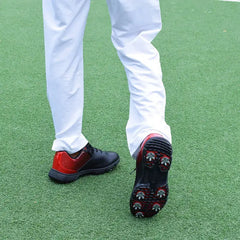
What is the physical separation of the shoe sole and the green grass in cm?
3

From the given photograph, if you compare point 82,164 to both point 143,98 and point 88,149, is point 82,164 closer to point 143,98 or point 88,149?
point 88,149

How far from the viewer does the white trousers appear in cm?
179

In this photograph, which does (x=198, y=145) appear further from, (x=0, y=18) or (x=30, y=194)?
(x=0, y=18)

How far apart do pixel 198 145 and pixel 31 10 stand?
2981 millimetres

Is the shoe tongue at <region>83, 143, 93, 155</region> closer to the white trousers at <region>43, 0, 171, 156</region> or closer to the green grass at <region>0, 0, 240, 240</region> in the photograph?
Answer: the green grass at <region>0, 0, 240, 240</region>

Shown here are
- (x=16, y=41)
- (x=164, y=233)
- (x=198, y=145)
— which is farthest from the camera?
(x=16, y=41)

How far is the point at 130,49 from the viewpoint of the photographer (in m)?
1.84

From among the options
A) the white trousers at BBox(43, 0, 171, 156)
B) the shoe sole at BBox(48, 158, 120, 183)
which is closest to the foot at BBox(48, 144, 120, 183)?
the shoe sole at BBox(48, 158, 120, 183)

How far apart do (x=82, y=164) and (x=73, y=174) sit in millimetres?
58

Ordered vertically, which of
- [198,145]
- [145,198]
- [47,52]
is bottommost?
[198,145]

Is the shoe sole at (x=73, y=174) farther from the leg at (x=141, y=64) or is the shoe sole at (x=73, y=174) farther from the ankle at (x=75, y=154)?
the leg at (x=141, y=64)

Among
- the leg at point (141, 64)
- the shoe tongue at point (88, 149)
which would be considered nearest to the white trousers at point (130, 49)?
the leg at point (141, 64)

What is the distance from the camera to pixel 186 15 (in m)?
4.71

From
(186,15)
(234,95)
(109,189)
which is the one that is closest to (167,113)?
(234,95)
